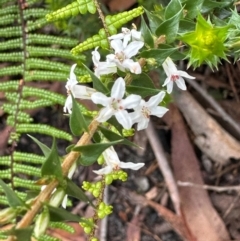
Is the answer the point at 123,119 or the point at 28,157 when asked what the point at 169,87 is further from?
the point at 28,157

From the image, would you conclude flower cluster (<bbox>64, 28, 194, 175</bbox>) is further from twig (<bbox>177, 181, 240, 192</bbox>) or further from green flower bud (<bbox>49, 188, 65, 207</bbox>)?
twig (<bbox>177, 181, 240, 192</bbox>)

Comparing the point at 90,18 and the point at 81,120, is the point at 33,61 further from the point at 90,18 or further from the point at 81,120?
A: the point at 81,120

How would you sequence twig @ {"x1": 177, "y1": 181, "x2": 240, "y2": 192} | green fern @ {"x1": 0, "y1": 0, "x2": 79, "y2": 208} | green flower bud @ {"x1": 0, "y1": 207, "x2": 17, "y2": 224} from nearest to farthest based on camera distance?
green flower bud @ {"x1": 0, "y1": 207, "x2": 17, "y2": 224} → green fern @ {"x1": 0, "y1": 0, "x2": 79, "y2": 208} → twig @ {"x1": 177, "y1": 181, "x2": 240, "y2": 192}

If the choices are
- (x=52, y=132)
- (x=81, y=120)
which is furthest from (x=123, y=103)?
(x=52, y=132)

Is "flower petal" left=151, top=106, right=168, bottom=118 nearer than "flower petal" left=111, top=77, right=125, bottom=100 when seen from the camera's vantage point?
No

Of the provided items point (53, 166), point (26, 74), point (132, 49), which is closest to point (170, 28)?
point (132, 49)

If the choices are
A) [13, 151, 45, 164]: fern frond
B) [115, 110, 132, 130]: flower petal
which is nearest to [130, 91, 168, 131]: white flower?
[115, 110, 132, 130]: flower petal

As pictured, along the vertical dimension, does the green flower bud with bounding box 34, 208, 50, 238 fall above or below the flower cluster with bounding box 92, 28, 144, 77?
below
